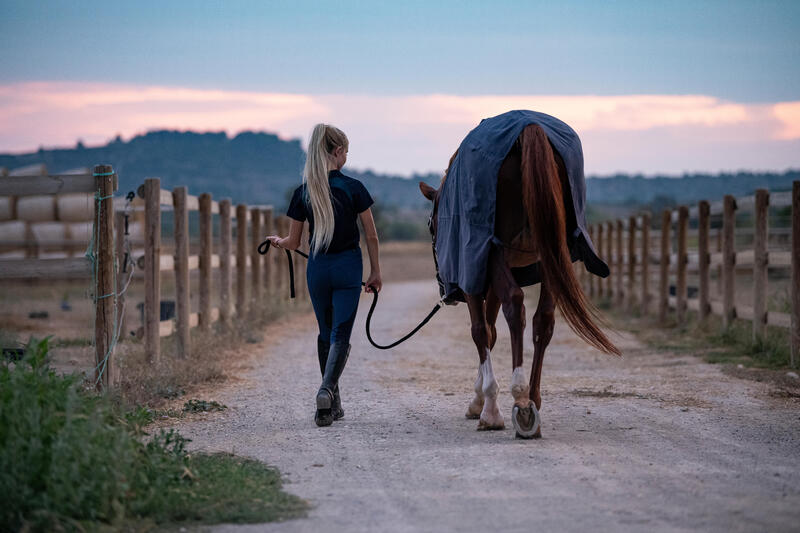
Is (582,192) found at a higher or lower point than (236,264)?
higher

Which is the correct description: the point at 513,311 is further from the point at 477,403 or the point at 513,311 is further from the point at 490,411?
the point at 477,403

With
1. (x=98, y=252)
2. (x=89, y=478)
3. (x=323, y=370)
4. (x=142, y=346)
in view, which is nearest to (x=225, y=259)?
(x=142, y=346)

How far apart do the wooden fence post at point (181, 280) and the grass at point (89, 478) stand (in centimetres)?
486

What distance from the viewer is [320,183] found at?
224 inches

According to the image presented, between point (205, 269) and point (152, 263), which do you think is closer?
point (152, 263)

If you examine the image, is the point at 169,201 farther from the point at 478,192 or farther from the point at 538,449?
the point at 538,449

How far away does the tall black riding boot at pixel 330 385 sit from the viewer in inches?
221

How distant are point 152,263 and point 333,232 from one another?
10.7 feet

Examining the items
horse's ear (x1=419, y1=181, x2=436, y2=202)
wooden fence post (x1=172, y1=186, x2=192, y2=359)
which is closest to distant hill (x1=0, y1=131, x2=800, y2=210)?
wooden fence post (x1=172, y1=186, x2=192, y2=359)

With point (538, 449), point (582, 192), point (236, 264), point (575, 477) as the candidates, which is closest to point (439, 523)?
point (575, 477)

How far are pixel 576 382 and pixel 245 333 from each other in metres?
4.97

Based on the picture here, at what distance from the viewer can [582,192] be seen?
548 cm

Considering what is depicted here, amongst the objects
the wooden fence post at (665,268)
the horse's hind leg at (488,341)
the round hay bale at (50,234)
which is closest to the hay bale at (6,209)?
the round hay bale at (50,234)

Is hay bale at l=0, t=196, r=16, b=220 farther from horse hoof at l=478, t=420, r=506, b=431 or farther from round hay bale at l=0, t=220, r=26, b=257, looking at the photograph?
horse hoof at l=478, t=420, r=506, b=431
